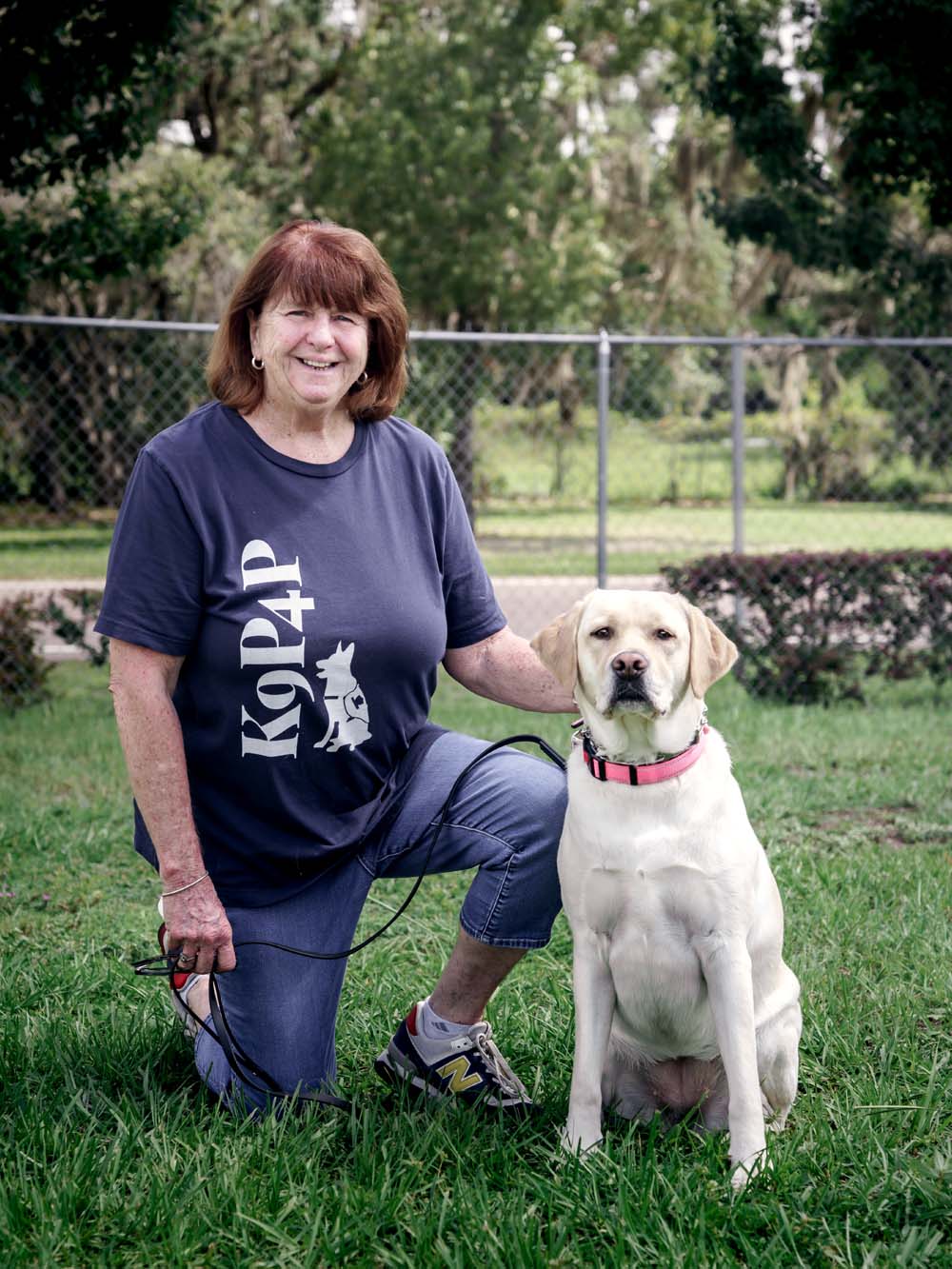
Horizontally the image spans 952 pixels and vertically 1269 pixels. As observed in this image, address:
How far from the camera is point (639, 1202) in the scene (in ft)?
7.53

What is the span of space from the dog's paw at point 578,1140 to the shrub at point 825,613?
528 cm

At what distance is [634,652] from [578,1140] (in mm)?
981

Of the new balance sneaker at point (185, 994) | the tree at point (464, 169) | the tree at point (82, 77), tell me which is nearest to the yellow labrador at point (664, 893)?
the new balance sneaker at point (185, 994)

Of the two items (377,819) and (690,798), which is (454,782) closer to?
(377,819)

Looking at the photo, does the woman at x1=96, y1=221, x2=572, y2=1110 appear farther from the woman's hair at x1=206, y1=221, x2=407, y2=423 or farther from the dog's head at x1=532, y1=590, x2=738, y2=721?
the dog's head at x1=532, y1=590, x2=738, y2=721

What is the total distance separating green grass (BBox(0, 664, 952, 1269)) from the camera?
2230 mm

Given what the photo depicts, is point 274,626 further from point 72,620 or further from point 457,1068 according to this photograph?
point 72,620

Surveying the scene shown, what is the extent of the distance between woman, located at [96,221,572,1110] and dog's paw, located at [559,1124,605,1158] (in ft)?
0.88

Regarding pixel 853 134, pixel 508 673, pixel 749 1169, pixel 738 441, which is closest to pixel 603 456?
pixel 738 441

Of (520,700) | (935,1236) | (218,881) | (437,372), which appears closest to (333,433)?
(520,700)

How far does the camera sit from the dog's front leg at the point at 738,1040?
2.47 meters

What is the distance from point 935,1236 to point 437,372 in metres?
14.7

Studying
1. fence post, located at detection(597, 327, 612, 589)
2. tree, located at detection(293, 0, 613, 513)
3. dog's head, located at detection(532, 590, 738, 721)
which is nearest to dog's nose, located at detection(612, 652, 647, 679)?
dog's head, located at detection(532, 590, 738, 721)

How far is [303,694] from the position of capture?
9.23 feet
